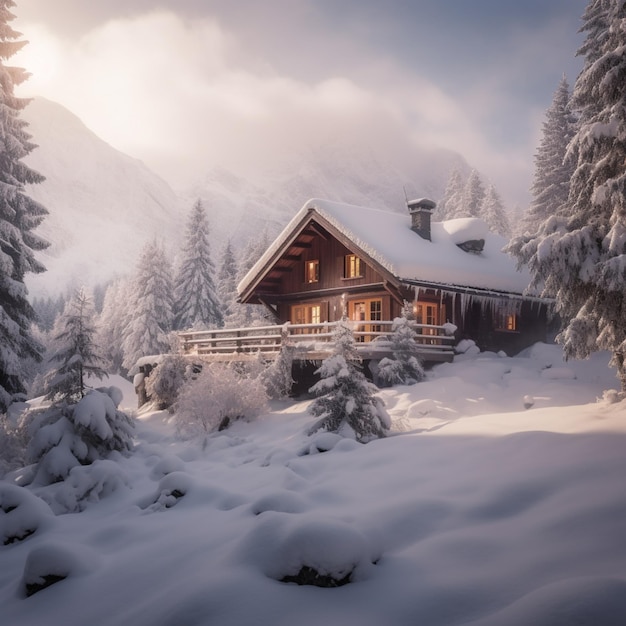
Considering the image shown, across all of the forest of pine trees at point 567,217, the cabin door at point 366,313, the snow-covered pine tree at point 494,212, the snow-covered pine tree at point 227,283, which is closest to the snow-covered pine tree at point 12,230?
the forest of pine trees at point 567,217

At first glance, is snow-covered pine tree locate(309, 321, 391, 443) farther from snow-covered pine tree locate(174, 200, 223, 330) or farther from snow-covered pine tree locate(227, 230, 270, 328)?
snow-covered pine tree locate(174, 200, 223, 330)

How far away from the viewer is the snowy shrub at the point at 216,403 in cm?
1502

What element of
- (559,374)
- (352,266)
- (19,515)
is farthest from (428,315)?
(19,515)

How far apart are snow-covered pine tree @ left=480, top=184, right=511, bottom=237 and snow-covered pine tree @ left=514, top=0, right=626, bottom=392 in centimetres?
3683

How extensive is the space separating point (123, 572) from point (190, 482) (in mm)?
2847

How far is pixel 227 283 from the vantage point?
45188 millimetres

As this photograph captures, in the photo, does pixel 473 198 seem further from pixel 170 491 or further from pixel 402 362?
pixel 170 491

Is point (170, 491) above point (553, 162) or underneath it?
underneath

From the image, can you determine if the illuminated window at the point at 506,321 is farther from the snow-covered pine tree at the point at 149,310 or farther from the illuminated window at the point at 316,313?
the snow-covered pine tree at the point at 149,310

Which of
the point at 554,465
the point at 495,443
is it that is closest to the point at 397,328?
the point at 495,443

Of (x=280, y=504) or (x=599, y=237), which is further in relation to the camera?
(x=599, y=237)

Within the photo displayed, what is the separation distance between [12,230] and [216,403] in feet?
27.2

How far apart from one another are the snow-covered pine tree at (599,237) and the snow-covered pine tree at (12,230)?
14379mm

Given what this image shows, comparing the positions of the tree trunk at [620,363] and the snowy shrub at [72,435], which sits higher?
the tree trunk at [620,363]
